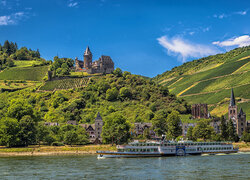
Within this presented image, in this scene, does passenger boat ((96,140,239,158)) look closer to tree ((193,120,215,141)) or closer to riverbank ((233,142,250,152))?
riverbank ((233,142,250,152))

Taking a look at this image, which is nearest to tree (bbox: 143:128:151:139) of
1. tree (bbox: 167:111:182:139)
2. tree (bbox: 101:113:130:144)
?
tree (bbox: 167:111:182:139)

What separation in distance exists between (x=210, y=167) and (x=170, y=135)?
179ft

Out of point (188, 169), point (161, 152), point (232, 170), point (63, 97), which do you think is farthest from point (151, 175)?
point (63, 97)

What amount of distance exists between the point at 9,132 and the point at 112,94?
2909 inches

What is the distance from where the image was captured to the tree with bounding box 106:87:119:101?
169000 millimetres

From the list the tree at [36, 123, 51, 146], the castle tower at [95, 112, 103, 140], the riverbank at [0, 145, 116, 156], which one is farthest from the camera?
the castle tower at [95, 112, 103, 140]

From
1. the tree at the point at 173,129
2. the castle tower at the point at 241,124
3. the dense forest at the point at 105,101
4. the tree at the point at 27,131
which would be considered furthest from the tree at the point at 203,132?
the tree at the point at 27,131

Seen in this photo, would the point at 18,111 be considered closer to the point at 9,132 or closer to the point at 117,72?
the point at 9,132

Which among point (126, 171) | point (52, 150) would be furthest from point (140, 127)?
point (126, 171)

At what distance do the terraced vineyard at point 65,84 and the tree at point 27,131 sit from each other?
80.8m

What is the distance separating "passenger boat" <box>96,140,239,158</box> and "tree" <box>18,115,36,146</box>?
2695 cm

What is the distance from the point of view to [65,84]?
625ft

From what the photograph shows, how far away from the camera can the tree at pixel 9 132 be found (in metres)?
99.8

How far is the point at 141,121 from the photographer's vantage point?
145750mm
